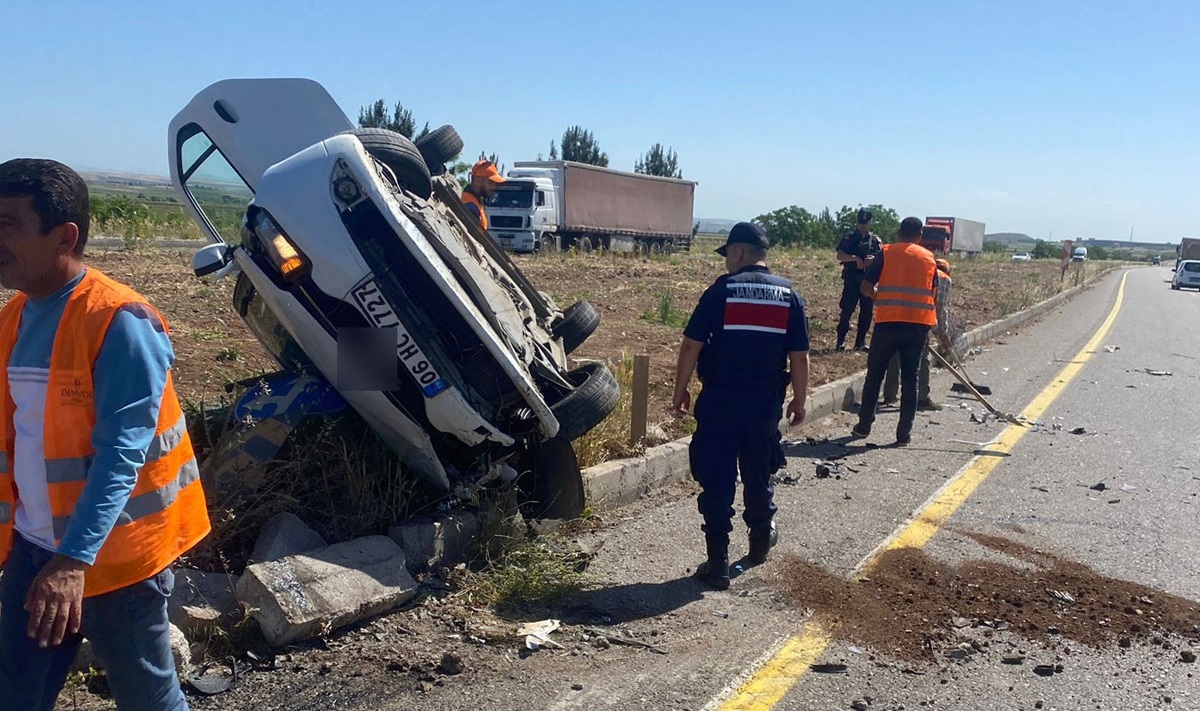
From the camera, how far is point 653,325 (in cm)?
1399

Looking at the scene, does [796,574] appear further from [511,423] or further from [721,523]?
[511,423]

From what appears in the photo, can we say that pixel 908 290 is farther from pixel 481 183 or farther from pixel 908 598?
pixel 908 598

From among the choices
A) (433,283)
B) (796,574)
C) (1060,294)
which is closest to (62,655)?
(433,283)

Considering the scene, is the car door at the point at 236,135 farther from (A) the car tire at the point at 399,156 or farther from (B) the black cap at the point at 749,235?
(B) the black cap at the point at 749,235

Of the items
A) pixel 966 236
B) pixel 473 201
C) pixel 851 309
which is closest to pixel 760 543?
pixel 473 201

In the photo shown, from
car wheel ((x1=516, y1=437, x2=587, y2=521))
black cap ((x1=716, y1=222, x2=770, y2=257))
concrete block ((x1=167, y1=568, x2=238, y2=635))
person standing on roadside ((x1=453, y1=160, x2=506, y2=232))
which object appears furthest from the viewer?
person standing on roadside ((x1=453, y1=160, x2=506, y2=232))

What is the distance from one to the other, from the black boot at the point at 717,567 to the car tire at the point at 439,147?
312 centimetres

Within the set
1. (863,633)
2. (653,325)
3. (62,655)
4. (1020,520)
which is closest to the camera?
(62,655)

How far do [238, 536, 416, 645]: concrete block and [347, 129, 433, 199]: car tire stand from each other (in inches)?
79.9

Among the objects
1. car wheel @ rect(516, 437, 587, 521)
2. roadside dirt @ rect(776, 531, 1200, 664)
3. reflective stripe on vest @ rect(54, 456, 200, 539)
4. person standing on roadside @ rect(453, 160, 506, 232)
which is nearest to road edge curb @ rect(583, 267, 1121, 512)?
car wheel @ rect(516, 437, 587, 521)

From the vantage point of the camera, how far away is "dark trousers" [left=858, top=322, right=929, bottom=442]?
27.6ft

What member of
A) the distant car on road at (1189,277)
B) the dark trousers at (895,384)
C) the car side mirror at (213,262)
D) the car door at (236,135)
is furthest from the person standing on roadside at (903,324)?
the distant car on road at (1189,277)

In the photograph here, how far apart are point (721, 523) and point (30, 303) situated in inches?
130

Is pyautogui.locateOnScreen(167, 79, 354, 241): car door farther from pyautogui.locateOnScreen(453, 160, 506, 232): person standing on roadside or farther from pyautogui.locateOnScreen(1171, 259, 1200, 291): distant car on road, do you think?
pyautogui.locateOnScreen(1171, 259, 1200, 291): distant car on road
